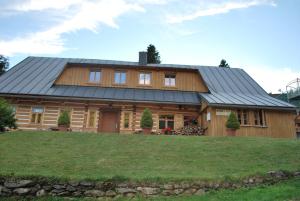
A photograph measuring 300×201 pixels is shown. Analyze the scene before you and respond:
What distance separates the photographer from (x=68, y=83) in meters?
23.1

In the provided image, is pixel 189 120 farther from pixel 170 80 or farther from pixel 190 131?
pixel 170 80

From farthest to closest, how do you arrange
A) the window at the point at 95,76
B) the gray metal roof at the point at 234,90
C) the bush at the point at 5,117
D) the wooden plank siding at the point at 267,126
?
the window at the point at 95,76 < the gray metal roof at the point at 234,90 < the wooden plank siding at the point at 267,126 < the bush at the point at 5,117

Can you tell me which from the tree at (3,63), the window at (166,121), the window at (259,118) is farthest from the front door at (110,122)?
the tree at (3,63)

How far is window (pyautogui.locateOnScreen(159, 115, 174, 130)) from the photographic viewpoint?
70.7 ft

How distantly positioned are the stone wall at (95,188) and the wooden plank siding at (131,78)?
14475mm

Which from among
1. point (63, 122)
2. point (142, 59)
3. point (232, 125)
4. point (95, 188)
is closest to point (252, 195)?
point (95, 188)

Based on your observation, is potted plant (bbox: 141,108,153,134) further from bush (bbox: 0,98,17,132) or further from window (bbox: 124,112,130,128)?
bush (bbox: 0,98,17,132)

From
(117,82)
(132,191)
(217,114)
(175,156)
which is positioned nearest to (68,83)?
(117,82)

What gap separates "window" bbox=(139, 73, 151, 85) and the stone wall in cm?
1496

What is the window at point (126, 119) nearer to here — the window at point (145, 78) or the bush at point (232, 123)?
the window at point (145, 78)

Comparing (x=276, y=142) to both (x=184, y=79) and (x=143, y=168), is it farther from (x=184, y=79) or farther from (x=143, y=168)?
(x=184, y=79)

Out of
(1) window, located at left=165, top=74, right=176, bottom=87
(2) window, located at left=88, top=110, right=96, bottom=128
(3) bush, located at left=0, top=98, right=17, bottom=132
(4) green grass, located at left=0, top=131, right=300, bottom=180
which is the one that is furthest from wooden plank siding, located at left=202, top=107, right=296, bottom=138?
(3) bush, located at left=0, top=98, right=17, bottom=132

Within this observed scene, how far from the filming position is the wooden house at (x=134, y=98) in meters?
19.7

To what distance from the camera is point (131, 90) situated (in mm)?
22984
